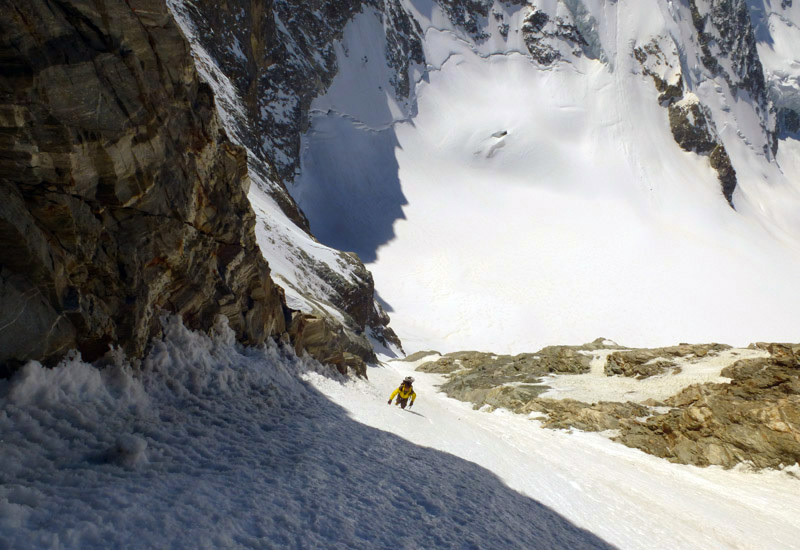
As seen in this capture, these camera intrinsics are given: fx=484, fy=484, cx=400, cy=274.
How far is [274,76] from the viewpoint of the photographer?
157 feet

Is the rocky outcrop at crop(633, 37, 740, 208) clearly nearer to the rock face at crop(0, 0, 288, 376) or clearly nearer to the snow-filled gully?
the snow-filled gully

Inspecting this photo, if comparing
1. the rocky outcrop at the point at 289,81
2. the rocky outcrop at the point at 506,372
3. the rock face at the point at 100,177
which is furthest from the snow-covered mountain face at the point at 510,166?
the rock face at the point at 100,177

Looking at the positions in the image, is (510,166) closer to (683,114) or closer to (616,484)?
(683,114)

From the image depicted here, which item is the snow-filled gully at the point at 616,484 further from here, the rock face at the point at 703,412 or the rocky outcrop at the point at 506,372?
the rocky outcrop at the point at 506,372

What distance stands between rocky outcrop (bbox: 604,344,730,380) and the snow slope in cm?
1047

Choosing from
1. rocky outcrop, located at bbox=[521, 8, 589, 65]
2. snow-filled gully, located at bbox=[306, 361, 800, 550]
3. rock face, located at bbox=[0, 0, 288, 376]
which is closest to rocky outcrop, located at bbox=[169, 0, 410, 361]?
snow-filled gully, located at bbox=[306, 361, 800, 550]

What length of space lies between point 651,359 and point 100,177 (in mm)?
21112

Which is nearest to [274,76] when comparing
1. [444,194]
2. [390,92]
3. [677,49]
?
[390,92]

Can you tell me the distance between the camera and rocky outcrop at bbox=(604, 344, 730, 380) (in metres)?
19.3

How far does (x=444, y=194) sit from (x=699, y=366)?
132 feet

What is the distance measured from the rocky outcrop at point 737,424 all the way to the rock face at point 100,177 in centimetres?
1202

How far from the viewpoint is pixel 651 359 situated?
20.3 meters

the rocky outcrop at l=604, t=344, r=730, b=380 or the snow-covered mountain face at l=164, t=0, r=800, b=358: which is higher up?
the snow-covered mountain face at l=164, t=0, r=800, b=358

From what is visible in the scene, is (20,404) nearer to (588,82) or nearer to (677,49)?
(588,82)
